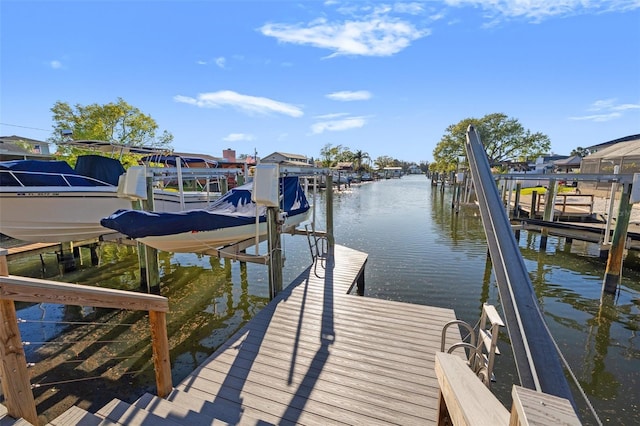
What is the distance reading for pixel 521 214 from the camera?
15.2 metres

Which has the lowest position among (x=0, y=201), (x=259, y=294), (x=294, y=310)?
(x=259, y=294)

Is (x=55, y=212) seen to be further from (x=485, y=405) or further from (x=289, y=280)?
(x=485, y=405)

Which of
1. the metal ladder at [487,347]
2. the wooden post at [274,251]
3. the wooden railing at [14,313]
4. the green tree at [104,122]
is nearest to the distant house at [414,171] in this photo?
the green tree at [104,122]

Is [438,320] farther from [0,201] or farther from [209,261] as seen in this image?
[0,201]

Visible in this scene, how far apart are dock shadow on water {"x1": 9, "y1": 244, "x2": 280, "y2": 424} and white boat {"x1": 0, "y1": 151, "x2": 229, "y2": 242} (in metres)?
1.41

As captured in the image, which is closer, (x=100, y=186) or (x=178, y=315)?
(x=178, y=315)

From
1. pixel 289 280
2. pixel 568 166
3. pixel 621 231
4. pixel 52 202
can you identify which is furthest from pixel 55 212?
pixel 568 166

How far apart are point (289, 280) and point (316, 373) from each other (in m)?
5.15

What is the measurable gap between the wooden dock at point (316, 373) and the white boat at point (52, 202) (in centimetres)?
511

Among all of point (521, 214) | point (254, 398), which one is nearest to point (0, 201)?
point (254, 398)

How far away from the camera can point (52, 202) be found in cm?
759

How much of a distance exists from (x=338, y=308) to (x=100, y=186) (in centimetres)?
813

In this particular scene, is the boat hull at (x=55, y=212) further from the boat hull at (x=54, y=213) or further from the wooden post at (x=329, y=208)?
the wooden post at (x=329, y=208)

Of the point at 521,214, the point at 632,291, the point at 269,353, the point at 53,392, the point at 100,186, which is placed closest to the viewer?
the point at 269,353
